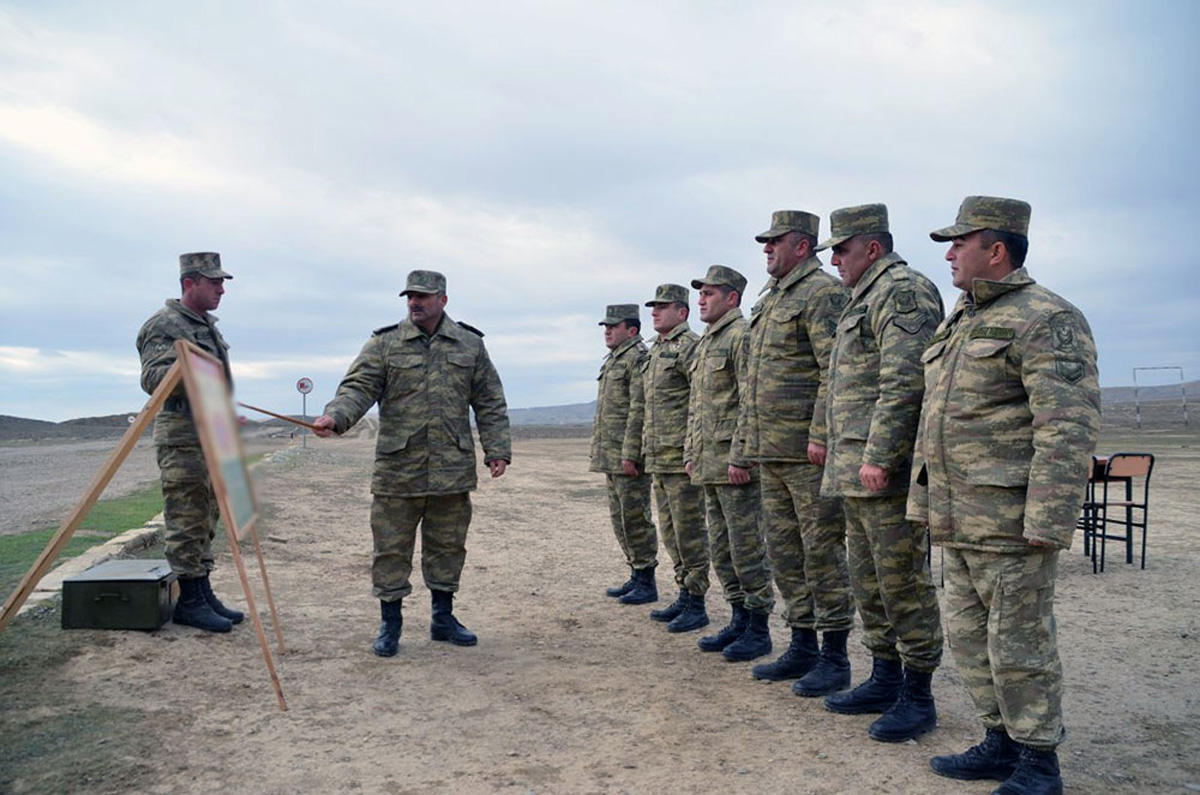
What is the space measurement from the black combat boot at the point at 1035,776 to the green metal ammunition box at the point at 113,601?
4707mm

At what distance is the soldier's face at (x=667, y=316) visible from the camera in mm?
7102

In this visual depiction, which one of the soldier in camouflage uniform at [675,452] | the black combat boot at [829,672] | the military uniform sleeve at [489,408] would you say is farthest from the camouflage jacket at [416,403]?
the black combat boot at [829,672]

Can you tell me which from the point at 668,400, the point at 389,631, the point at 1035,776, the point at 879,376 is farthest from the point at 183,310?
the point at 1035,776

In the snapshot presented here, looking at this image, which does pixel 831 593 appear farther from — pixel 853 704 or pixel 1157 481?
pixel 1157 481

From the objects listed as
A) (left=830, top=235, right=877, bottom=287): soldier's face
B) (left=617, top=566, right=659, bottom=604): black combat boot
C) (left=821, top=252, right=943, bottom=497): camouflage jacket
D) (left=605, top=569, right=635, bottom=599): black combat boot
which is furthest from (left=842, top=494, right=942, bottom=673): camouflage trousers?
(left=605, top=569, right=635, bottom=599): black combat boot

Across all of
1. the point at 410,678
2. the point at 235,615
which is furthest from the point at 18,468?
the point at 410,678

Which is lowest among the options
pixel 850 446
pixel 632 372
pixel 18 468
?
pixel 18 468

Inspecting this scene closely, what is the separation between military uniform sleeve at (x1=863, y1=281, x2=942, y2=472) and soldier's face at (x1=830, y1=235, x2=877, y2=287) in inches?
19.0

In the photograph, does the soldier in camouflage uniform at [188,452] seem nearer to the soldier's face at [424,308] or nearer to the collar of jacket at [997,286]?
the soldier's face at [424,308]

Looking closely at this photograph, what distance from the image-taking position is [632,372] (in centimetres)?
761

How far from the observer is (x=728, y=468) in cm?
550

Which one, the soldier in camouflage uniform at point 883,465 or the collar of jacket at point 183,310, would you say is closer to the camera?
the soldier in camouflage uniform at point 883,465

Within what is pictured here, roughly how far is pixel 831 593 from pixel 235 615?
3861 millimetres

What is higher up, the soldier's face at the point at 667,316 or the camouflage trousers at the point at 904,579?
the soldier's face at the point at 667,316
